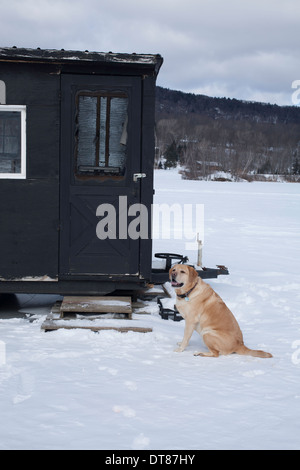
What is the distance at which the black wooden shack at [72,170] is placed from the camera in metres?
5.91

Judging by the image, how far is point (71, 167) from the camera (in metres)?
5.98

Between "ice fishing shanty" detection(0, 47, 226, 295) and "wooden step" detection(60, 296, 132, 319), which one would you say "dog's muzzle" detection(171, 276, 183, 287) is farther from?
"ice fishing shanty" detection(0, 47, 226, 295)

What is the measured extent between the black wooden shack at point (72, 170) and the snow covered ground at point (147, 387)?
696 millimetres

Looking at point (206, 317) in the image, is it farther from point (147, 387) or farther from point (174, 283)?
point (147, 387)

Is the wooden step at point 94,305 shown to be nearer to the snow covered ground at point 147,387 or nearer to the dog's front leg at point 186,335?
the snow covered ground at point 147,387

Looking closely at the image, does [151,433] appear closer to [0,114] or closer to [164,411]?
[164,411]

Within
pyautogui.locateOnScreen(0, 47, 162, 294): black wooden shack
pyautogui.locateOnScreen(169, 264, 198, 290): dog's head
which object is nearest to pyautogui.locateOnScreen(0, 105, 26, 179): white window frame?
Result: pyautogui.locateOnScreen(0, 47, 162, 294): black wooden shack

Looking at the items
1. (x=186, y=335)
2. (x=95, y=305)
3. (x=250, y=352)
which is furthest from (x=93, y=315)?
(x=250, y=352)

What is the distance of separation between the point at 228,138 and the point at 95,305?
118 meters

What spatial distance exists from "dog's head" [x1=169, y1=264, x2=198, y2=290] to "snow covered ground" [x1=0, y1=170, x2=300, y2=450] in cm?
64

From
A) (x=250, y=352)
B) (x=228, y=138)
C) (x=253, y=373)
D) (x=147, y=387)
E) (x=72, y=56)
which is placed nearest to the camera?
(x=147, y=387)

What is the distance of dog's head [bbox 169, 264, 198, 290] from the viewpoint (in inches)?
188

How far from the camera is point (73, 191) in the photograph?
600 centimetres

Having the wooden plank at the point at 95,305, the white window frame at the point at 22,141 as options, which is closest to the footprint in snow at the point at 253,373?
the wooden plank at the point at 95,305
